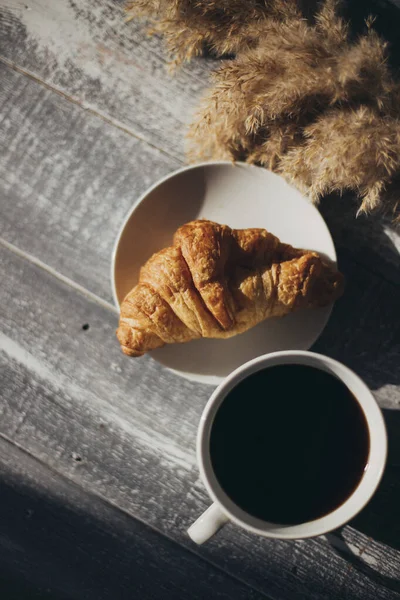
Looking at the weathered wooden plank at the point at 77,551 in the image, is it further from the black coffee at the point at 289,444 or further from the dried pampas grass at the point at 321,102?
the dried pampas grass at the point at 321,102

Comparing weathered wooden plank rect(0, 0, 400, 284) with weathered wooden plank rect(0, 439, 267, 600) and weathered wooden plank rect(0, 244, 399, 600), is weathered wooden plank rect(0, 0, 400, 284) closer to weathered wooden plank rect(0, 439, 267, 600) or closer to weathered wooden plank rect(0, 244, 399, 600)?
weathered wooden plank rect(0, 244, 399, 600)

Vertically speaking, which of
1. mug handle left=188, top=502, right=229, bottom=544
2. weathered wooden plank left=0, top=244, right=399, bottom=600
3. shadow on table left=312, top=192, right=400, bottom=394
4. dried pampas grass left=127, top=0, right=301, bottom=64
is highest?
dried pampas grass left=127, top=0, right=301, bottom=64

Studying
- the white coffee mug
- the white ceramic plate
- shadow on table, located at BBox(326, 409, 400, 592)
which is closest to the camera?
the white coffee mug

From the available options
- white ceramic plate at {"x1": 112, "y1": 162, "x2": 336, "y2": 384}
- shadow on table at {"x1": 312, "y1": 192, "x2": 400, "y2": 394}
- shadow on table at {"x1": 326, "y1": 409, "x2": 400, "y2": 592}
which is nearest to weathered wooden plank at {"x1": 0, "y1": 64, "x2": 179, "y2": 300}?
white ceramic plate at {"x1": 112, "y1": 162, "x2": 336, "y2": 384}

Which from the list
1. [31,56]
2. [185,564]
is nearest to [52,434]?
[185,564]

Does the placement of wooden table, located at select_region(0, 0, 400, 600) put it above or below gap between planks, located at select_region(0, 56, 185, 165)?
below

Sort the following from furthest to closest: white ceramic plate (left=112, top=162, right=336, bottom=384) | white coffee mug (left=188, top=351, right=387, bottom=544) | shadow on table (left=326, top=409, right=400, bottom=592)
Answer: shadow on table (left=326, top=409, right=400, bottom=592), white ceramic plate (left=112, top=162, right=336, bottom=384), white coffee mug (left=188, top=351, right=387, bottom=544)

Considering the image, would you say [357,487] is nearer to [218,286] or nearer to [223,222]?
[218,286]
